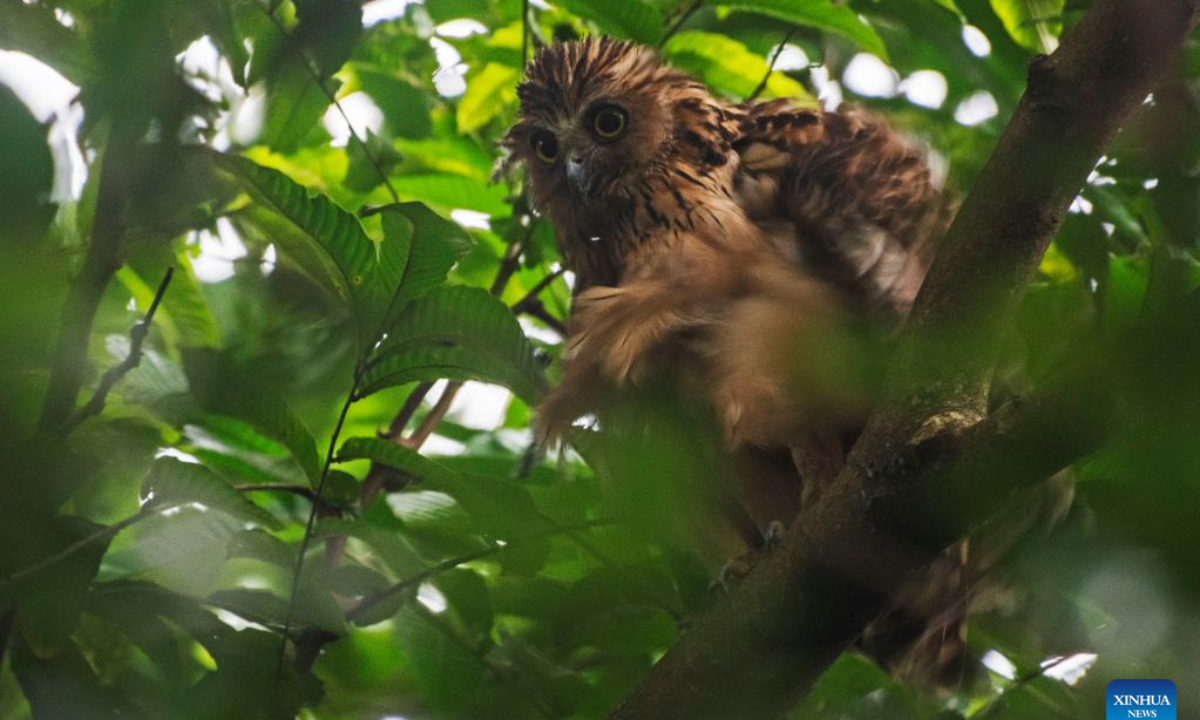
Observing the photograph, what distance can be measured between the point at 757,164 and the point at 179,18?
2.68 m

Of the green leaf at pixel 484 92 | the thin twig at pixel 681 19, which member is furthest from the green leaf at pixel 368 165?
the thin twig at pixel 681 19

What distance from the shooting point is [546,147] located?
158 inches

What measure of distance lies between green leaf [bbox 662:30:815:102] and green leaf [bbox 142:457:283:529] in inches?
79.6

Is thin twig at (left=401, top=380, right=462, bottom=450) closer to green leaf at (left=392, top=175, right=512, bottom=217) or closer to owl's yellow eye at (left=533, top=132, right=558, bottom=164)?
green leaf at (left=392, top=175, right=512, bottom=217)

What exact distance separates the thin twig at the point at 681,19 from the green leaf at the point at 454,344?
4.23 feet

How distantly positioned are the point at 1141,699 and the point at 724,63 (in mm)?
2554

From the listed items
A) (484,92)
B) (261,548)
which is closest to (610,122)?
(484,92)

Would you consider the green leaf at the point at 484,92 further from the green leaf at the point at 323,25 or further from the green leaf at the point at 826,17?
the green leaf at the point at 323,25

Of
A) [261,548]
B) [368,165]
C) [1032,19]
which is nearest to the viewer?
[261,548]

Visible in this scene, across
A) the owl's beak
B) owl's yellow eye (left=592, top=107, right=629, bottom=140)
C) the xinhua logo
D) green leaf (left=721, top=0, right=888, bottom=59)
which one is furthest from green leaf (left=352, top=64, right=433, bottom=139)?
the xinhua logo

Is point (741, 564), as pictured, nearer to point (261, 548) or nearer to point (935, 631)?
point (935, 631)

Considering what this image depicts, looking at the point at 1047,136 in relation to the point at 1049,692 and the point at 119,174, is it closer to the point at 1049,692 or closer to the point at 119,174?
the point at 1049,692

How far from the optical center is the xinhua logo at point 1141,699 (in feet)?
3.28

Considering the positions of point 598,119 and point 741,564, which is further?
point 598,119
